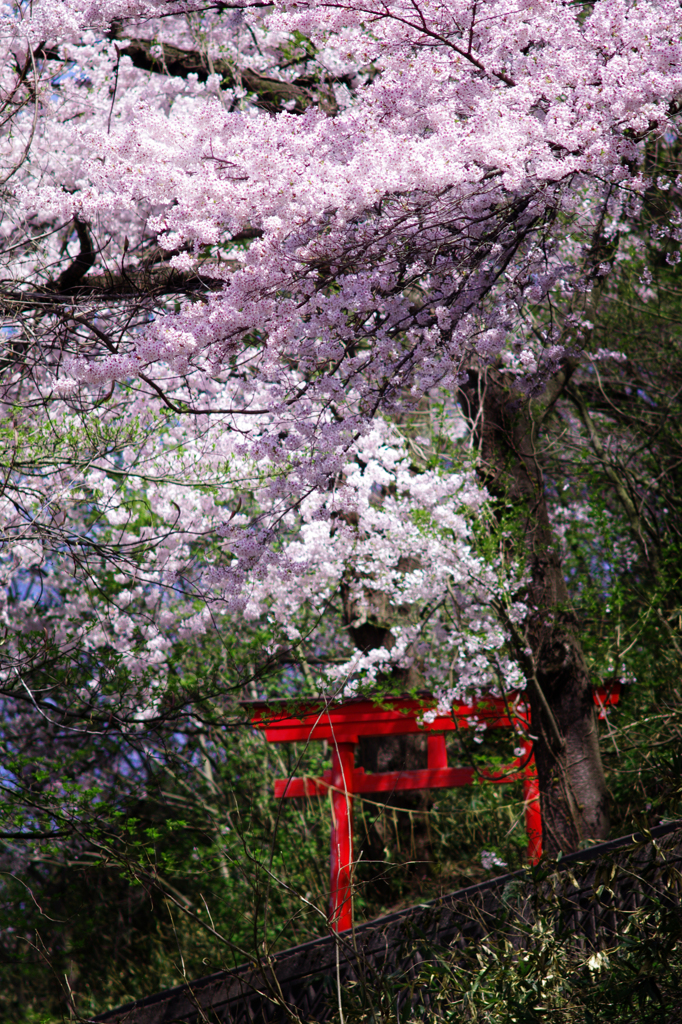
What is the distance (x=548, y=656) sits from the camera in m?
5.23

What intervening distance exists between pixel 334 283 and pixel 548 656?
2.89 m

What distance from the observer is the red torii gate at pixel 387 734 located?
5.80 m

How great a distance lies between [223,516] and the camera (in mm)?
6031

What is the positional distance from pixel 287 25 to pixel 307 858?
596 centimetres

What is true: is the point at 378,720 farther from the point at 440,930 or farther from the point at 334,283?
the point at 334,283

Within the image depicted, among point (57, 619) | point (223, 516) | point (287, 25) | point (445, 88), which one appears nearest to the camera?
point (445, 88)

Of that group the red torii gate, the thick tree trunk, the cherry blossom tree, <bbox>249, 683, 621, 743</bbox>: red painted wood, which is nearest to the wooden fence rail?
the cherry blossom tree

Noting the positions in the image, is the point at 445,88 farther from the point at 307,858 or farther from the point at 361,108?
the point at 307,858

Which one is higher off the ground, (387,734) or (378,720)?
(378,720)

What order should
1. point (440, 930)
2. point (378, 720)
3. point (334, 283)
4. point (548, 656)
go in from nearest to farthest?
point (440, 930) < point (334, 283) < point (548, 656) < point (378, 720)

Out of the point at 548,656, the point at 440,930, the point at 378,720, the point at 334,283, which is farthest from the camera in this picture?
the point at 378,720

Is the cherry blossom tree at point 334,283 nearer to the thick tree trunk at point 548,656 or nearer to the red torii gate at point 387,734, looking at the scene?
the thick tree trunk at point 548,656

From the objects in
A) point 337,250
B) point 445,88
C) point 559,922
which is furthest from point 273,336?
point 559,922

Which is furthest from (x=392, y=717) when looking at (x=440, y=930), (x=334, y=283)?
(x=334, y=283)
